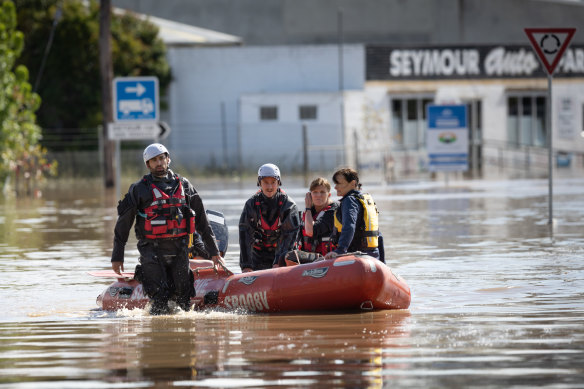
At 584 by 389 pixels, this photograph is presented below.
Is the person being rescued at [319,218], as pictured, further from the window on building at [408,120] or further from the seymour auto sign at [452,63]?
the window on building at [408,120]

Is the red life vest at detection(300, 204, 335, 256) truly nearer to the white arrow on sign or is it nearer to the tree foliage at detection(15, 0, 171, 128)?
the white arrow on sign

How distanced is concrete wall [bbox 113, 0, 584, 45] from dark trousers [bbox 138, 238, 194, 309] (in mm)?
42466

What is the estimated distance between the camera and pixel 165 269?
1017cm

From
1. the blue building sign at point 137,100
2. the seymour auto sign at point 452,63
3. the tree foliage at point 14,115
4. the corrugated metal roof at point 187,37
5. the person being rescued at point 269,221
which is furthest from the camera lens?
the corrugated metal roof at point 187,37

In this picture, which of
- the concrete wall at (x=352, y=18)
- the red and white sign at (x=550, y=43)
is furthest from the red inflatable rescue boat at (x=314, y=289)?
the concrete wall at (x=352, y=18)

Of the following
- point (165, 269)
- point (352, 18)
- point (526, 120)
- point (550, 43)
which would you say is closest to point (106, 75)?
point (550, 43)

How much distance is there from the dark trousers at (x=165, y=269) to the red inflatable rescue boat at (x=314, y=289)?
34 cm

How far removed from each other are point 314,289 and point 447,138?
78.6ft

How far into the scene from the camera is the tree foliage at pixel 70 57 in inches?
1615

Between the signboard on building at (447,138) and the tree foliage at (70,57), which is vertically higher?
the tree foliage at (70,57)

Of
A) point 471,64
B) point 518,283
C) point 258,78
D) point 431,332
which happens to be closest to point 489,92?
point 471,64

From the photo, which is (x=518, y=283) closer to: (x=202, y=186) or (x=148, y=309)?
(x=148, y=309)

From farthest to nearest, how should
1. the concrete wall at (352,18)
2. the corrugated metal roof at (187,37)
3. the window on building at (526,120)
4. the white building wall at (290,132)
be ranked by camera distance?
the concrete wall at (352,18), the window on building at (526,120), the corrugated metal roof at (187,37), the white building wall at (290,132)

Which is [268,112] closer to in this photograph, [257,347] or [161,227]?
[161,227]
